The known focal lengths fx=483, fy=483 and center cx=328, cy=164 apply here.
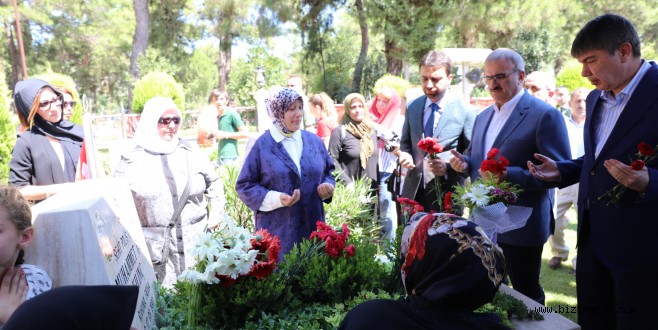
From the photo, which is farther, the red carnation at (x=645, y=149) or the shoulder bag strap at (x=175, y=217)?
the shoulder bag strap at (x=175, y=217)

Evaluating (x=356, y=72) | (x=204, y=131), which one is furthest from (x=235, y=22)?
(x=204, y=131)

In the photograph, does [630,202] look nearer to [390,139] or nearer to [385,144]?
[385,144]

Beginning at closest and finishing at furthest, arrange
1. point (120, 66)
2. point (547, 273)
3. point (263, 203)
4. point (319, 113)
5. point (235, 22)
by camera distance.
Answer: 1. point (263, 203)
2. point (547, 273)
3. point (319, 113)
4. point (235, 22)
5. point (120, 66)

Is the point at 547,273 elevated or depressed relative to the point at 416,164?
depressed

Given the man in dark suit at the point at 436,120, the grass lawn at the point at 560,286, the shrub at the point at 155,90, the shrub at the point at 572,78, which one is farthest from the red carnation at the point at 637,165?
the shrub at the point at 155,90

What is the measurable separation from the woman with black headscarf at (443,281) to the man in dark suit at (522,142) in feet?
4.82

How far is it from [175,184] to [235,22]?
2460cm

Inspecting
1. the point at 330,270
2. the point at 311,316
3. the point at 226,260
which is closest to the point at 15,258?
the point at 226,260

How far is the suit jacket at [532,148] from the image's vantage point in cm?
286

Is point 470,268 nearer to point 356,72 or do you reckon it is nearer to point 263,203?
point 263,203

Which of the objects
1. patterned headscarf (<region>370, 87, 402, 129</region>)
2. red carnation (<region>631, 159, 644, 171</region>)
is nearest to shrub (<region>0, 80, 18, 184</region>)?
patterned headscarf (<region>370, 87, 402, 129</region>)

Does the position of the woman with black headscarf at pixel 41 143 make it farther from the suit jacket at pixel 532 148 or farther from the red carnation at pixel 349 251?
the suit jacket at pixel 532 148

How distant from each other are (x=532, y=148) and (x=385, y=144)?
248cm

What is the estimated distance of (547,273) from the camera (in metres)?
5.26
